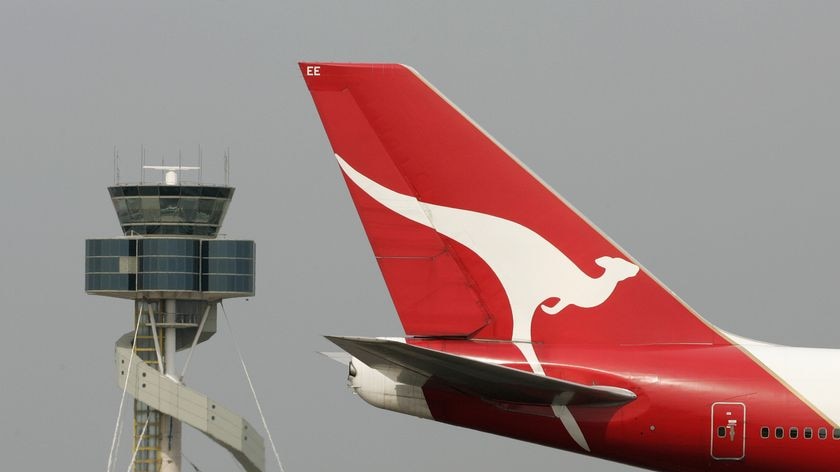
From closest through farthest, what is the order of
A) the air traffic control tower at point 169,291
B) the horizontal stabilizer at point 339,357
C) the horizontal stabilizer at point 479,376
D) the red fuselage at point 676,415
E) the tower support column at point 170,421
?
the horizontal stabilizer at point 479,376
the red fuselage at point 676,415
the horizontal stabilizer at point 339,357
the air traffic control tower at point 169,291
the tower support column at point 170,421

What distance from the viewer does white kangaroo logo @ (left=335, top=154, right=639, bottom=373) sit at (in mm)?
29047

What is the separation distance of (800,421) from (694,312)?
2.54 metres

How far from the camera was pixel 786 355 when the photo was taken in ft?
92.4

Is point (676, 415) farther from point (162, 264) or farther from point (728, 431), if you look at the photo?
point (162, 264)

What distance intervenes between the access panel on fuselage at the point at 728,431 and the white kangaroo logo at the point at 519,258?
9.01 feet

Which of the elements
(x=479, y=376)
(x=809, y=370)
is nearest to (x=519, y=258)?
(x=479, y=376)

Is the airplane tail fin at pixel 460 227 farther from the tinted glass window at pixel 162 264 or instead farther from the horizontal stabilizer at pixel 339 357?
the tinted glass window at pixel 162 264

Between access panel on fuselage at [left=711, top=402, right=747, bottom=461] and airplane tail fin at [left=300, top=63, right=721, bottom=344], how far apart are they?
2570 millimetres

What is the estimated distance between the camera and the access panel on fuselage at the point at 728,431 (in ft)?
90.6

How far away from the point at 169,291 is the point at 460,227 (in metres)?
65.0

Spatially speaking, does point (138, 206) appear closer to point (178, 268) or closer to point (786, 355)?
point (178, 268)

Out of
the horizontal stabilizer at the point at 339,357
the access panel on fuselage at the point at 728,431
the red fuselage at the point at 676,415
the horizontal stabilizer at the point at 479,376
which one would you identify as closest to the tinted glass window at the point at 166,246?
the horizontal stabilizer at the point at 339,357

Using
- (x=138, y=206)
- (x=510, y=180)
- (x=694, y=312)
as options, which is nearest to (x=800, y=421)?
(x=694, y=312)

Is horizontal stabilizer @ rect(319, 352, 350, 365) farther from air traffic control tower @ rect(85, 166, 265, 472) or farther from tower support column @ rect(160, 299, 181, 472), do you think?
tower support column @ rect(160, 299, 181, 472)
